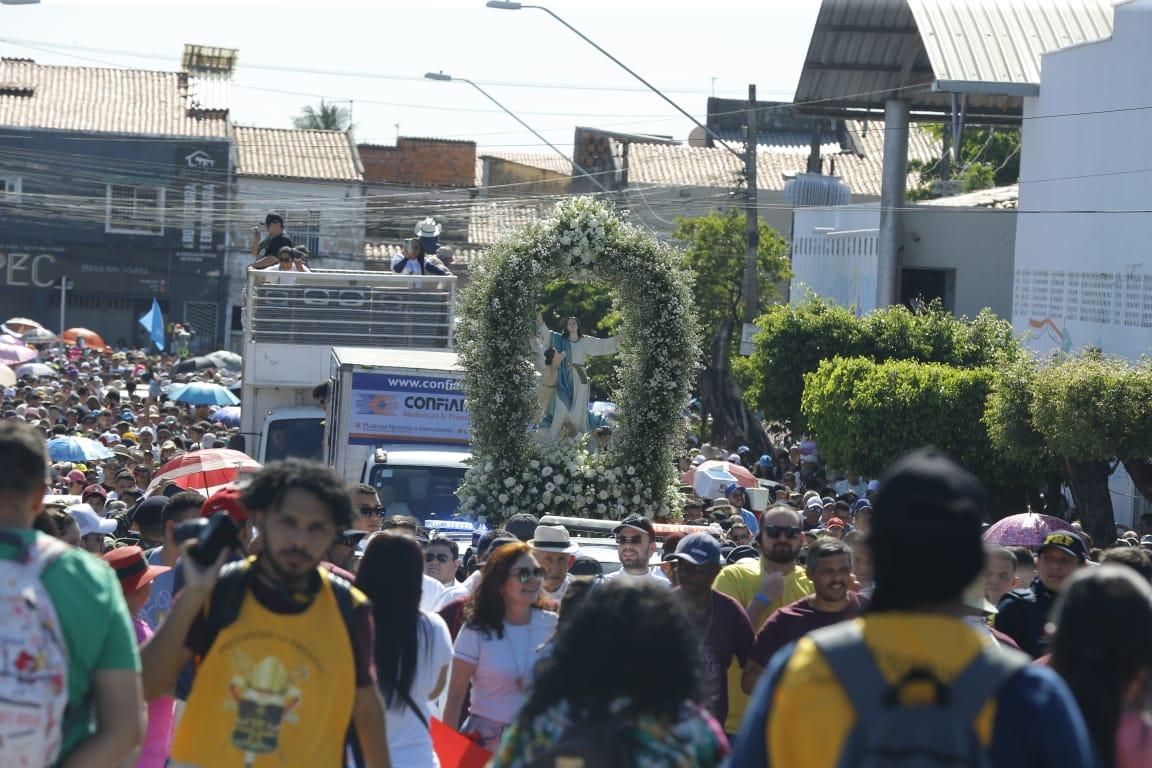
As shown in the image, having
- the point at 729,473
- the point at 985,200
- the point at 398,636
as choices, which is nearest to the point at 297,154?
the point at 985,200

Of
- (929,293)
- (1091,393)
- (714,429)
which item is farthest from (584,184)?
(1091,393)

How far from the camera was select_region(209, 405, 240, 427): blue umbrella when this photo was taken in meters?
26.2

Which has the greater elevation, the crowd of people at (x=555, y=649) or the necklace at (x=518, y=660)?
the crowd of people at (x=555, y=649)

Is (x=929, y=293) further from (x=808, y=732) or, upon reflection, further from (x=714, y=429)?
(x=808, y=732)

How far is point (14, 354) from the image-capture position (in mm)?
34781

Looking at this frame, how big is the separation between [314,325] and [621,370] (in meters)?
5.40

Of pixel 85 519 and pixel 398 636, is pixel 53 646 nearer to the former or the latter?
pixel 398 636

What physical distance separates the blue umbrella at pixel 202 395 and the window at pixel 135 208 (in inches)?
1194

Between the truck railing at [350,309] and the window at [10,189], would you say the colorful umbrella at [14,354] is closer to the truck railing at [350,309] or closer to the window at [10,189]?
the truck railing at [350,309]

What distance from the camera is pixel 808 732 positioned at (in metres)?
2.97

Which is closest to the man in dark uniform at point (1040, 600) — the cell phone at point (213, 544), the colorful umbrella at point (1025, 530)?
the cell phone at point (213, 544)

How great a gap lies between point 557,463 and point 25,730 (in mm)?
10893

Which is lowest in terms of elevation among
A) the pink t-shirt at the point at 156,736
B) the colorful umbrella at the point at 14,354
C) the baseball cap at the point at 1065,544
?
the pink t-shirt at the point at 156,736

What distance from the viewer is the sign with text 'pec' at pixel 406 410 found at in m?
15.4
